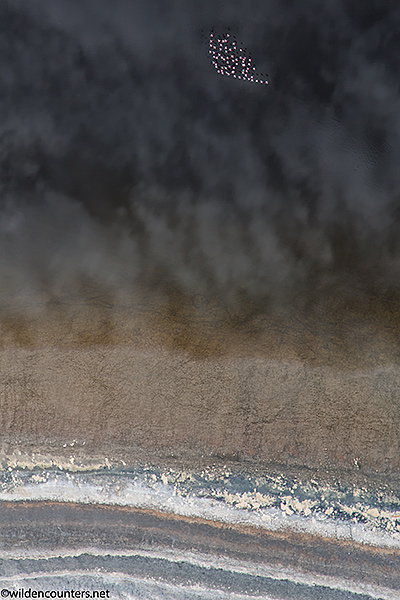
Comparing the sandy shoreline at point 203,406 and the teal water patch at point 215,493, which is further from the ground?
the sandy shoreline at point 203,406

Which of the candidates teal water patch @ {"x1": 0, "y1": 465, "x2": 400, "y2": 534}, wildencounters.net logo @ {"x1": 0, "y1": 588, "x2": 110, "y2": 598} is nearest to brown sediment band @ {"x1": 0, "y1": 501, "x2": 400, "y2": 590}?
teal water patch @ {"x1": 0, "y1": 465, "x2": 400, "y2": 534}

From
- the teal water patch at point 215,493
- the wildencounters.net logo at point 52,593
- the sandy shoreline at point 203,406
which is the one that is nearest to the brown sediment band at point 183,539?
the teal water patch at point 215,493

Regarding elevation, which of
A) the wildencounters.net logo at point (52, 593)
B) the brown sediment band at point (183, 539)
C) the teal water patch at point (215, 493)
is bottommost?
the wildencounters.net logo at point (52, 593)

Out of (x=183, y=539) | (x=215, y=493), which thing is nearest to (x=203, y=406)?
(x=215, y=493)

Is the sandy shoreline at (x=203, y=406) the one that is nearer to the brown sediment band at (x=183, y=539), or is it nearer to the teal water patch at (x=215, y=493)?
the teal water patch at (x=215, y=493)

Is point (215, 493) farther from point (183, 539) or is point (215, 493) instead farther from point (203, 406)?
point (203, 406)
